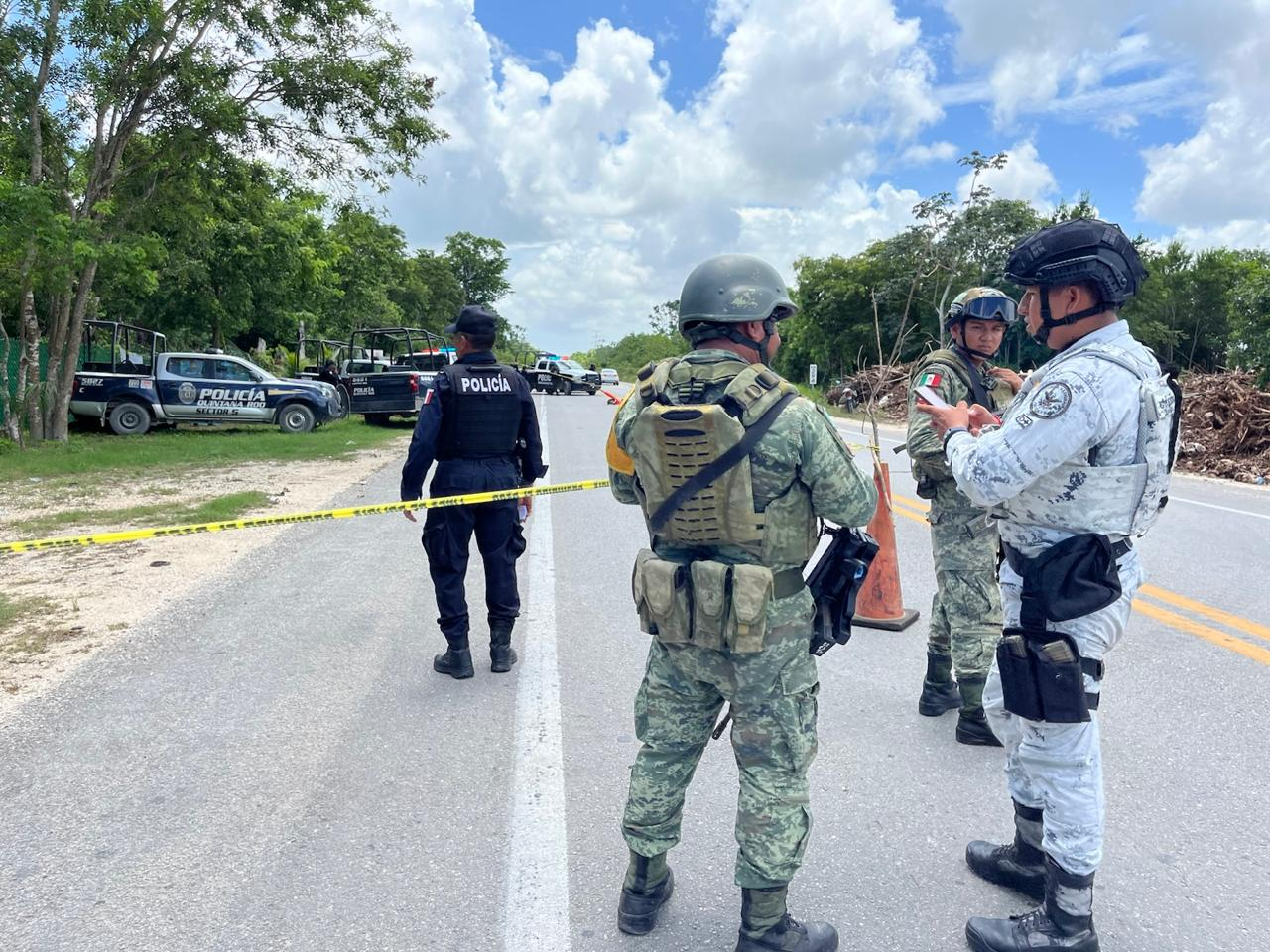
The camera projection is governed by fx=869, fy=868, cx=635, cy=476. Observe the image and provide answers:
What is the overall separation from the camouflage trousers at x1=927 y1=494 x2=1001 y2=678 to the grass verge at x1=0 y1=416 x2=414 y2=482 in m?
11.4

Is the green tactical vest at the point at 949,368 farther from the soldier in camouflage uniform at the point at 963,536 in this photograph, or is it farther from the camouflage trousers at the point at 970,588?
the camouflage trousers at the point at 970,588

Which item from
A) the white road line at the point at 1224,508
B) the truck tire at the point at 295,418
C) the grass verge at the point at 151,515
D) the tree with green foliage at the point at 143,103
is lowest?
the grass verge at the point at 151,515

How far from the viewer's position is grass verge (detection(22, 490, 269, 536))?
8023 mm

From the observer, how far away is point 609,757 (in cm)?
353

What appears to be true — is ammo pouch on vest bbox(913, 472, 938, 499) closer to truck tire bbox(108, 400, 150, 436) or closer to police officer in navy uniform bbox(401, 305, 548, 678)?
police officer in navy uniform bbox(401, 305, 548, 678)

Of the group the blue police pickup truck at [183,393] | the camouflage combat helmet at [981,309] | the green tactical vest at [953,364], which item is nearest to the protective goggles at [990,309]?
the camouflage combat helmet at [981,309]

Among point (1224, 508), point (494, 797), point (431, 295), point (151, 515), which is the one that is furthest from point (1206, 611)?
point (431, 295)

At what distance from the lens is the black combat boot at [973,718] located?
145 inches

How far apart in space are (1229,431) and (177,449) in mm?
17574

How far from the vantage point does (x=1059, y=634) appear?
7.93 feet

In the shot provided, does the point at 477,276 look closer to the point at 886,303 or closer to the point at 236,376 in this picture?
the point at 886,303

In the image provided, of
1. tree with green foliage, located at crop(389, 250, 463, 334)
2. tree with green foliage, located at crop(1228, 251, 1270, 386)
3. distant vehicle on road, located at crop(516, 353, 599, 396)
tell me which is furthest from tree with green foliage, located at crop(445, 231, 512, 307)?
tree with green foliage, located at crop(1228, 251, 1270, 386)

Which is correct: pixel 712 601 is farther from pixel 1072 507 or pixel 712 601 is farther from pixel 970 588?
pixel 970 588

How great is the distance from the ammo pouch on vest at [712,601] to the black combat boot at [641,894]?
66 centimetres
